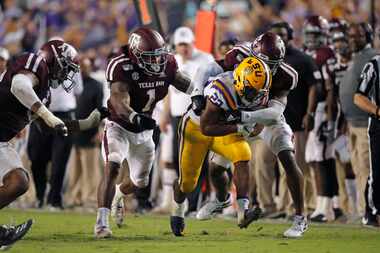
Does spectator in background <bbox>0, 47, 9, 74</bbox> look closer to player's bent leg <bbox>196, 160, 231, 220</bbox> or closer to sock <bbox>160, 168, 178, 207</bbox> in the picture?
sock <bbox>160, 168, 178, 207</bbox>

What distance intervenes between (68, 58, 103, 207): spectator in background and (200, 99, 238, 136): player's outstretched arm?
5.33 meters

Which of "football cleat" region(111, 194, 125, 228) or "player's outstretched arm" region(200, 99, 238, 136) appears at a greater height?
"player's outstretched arm" region(200, 99, 238, 136)

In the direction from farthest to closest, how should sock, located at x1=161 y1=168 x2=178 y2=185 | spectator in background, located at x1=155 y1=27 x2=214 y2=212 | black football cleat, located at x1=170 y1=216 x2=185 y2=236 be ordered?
sock, located at x1=161 y1=168 x2=178 y2=185 < spectator in background, located at x1=155 y1=27 x2=214 y2=212 < black football cleat, located at x1=170 y1=216 x2=185 y2=236

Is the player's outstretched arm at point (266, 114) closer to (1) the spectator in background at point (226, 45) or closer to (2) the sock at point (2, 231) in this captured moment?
(2) the sock at point (2, 231)

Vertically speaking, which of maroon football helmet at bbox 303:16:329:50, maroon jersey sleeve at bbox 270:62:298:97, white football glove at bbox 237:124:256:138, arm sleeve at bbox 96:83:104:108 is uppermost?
maroon football helmet at bbox 303:16:329:50

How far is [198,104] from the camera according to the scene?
9.14 meters

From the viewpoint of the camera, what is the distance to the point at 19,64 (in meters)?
Answer: 8.15

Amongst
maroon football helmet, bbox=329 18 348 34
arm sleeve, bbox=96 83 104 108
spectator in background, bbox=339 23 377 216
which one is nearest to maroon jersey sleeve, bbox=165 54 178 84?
spectator in background, bbox=339 23 377 216

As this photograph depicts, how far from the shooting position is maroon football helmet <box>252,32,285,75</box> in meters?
8.90

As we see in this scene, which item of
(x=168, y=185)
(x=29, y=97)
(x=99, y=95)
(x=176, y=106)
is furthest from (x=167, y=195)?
(x=29, y=97)

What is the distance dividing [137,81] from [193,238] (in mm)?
1591

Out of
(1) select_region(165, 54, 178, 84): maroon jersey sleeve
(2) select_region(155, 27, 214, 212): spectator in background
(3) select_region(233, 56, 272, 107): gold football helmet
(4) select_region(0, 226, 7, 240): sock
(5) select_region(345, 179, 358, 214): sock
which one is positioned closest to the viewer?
(4) select_region(0, 226, 7, 240): sock

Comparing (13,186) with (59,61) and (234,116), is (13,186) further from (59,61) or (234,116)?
(234,116)

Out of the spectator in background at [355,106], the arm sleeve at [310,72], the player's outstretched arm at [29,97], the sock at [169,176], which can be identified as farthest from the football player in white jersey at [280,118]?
the sock at [169,176]
